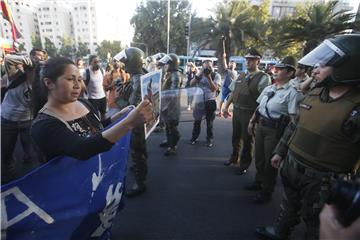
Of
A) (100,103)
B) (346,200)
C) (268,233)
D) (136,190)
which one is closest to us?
(346,200)

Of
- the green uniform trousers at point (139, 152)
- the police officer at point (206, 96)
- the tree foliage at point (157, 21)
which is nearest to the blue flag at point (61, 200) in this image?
the green uniform trousers at point (139, 152)

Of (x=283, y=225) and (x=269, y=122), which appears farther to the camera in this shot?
(x=269, y=122)

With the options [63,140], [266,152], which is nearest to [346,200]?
[63,140]

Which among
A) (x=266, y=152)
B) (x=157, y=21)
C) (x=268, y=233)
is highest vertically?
(x=157, y=21)

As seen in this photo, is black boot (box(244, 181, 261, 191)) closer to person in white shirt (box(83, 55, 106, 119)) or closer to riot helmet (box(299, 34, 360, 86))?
riot helmet (box(299, 34, 360, 86))

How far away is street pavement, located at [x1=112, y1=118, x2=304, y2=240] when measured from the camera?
9.26 feet

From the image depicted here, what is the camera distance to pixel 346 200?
0.71 m

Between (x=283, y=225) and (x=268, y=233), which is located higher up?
(x=283, y=225)

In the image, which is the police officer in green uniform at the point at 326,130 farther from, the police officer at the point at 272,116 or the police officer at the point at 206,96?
the police officer at the point at 206,96

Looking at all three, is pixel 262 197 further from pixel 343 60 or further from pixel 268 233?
pixel 343 60

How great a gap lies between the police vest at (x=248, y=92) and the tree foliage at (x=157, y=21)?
3299 cm

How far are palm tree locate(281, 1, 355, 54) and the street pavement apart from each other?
1194cm

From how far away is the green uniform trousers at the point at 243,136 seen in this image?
3.91 meters

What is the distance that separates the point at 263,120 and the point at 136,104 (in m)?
1.54
